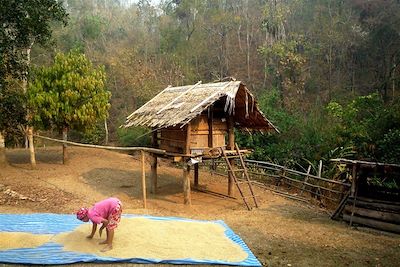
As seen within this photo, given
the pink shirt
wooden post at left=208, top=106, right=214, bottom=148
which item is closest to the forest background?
wooden post at left=208, top=106, right=214, bottom=148

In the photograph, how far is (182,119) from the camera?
11.0 meters

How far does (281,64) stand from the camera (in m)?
25.0

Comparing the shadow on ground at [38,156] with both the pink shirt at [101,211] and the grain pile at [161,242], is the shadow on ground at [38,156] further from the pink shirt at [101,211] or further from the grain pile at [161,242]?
the pink shirt at [101,211]

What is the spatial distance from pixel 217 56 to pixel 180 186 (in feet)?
59.4

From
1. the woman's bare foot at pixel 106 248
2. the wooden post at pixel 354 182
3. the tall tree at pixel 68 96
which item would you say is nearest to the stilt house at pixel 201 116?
the wooden post at pixel 354 182

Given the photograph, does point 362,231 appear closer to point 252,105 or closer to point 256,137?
point 252,105

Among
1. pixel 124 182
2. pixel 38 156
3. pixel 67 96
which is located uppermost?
pixel 67 96

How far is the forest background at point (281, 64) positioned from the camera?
1678 centimetres

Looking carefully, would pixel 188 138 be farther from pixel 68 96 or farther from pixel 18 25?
pixel 68 96

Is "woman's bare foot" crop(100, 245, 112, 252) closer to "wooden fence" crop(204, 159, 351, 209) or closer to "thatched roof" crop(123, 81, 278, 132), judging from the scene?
"thatched roof" crop(123, 81, 278, 132)

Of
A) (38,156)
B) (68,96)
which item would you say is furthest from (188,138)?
(38,156)

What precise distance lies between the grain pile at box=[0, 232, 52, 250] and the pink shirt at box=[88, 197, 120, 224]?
4.15 ft

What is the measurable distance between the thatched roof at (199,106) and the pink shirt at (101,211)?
4.56 m

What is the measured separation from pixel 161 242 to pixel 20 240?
2683 millimetres
